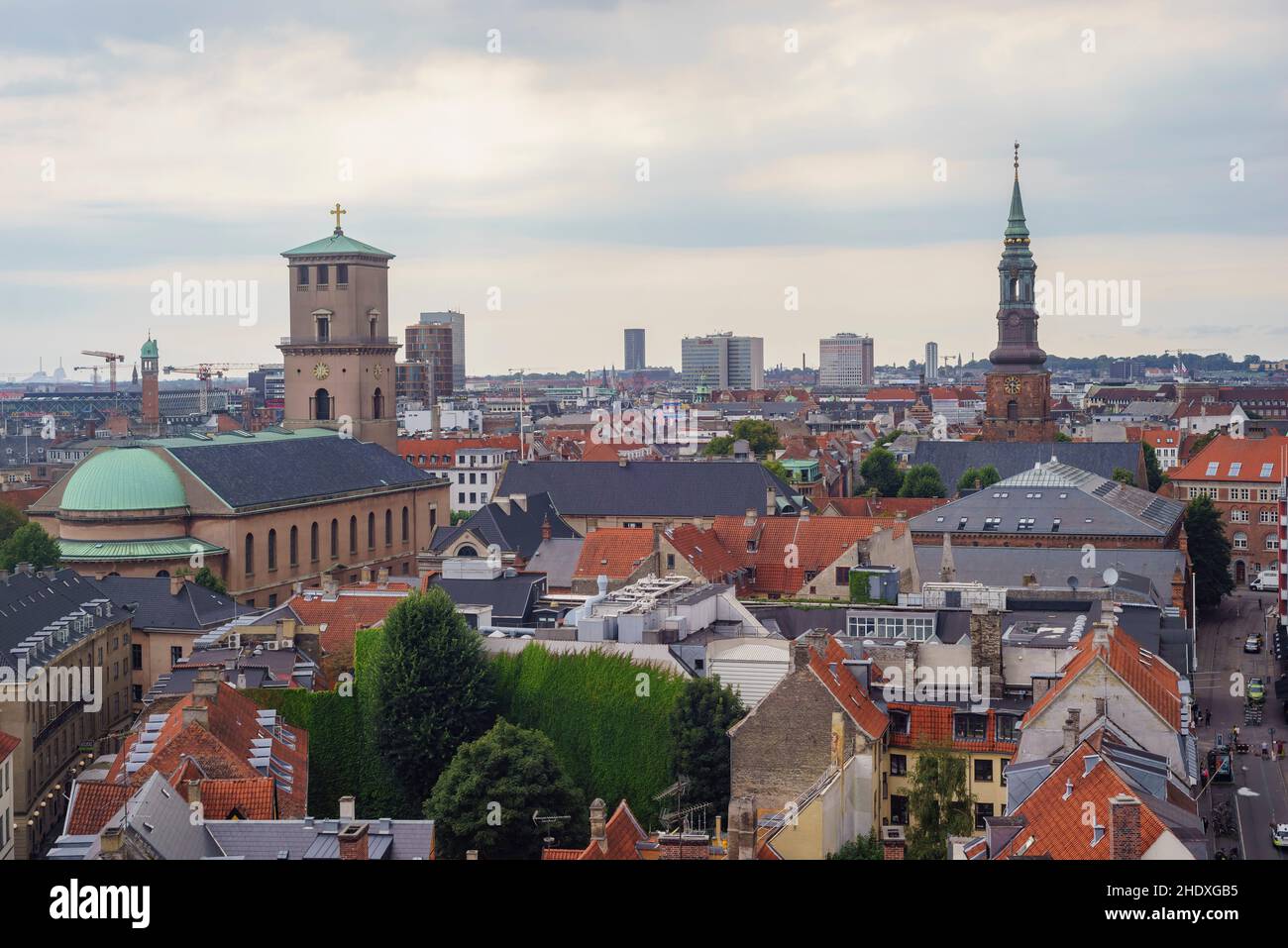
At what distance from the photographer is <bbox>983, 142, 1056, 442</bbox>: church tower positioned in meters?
117

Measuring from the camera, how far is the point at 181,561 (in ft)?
238

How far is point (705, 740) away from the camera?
3928cm

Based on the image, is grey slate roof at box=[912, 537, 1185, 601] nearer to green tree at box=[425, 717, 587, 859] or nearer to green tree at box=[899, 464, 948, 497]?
green tree at box=[425, 717, 587, 859]

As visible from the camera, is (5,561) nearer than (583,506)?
Yes

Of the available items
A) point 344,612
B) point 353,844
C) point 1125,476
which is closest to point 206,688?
point 353,844

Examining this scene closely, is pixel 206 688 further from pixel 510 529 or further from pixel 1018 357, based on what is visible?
pixel 1018 357

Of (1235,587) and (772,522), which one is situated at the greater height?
(772,522)

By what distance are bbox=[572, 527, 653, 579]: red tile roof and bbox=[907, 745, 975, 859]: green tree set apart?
27618 mm

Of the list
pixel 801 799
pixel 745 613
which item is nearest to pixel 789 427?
pixel 745 613

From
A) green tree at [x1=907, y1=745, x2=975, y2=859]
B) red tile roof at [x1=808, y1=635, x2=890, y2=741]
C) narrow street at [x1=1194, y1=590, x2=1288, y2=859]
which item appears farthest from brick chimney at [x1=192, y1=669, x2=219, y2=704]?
narrow street at [x1=1194, y1=590, x2=1288, y2=859]

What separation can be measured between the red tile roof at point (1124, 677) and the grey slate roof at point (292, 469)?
159 ft

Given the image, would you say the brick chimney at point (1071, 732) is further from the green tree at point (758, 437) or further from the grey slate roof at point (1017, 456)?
the green tree at point (758, 437)

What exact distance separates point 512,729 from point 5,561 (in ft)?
128
